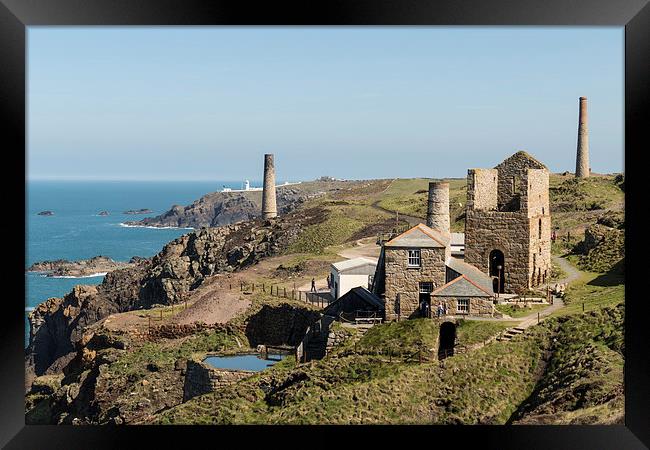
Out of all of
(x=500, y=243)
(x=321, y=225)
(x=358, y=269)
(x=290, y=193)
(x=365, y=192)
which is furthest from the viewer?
(x=290, y=193)

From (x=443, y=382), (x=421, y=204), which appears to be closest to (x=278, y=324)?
(x=443, y=382)

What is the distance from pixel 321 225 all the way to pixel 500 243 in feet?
116

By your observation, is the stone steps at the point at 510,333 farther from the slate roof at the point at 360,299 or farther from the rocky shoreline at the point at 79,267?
the rocky shoreline at the point at 79,267

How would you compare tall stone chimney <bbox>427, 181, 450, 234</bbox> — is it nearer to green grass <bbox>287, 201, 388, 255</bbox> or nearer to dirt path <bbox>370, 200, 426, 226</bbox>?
green grass <bbox>287, 201, 388, 255</bbox>

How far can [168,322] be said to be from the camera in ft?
136

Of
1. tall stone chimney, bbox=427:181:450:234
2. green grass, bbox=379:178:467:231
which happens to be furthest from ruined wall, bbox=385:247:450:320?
green grass, bbox=379:178:467:231

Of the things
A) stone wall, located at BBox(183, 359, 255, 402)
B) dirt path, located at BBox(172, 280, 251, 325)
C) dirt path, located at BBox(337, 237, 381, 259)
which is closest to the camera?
stone wall, located at BBox(183, 359, 255, 402)

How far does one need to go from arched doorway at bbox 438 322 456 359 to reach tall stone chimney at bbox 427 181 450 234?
293 inches

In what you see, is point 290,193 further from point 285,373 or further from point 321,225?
point 285,373

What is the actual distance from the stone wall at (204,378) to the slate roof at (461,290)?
290 inches

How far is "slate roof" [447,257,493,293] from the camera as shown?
97.8 ft

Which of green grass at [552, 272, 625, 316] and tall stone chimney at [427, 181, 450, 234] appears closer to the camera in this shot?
green grass at [552, 272, 625, 316]

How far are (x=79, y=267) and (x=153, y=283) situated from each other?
144 feet

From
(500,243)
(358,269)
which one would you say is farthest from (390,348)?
(358,269)
